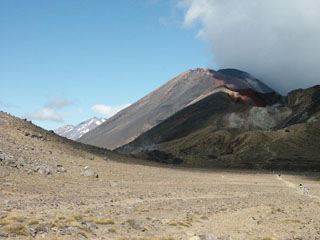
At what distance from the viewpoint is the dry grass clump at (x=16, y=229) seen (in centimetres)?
1004

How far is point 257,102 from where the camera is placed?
171 m

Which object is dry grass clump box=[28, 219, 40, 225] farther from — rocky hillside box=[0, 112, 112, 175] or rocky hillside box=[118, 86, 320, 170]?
rocky hillside box=[118, 86, 320, 170]

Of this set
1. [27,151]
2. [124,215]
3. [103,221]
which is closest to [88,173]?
[27,151]

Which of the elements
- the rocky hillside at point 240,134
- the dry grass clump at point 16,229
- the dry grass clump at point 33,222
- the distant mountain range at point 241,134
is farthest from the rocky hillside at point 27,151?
the rocky hillside at point 240,134

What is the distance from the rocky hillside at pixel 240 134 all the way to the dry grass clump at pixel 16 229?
81.4 m

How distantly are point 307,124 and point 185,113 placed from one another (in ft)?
230

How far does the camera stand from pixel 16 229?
10.2m

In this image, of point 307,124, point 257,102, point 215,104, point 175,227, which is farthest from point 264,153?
point 175,227

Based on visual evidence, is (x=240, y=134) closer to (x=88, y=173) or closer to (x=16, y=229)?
(x=88, y=173)

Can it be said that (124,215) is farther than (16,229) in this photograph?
Yes

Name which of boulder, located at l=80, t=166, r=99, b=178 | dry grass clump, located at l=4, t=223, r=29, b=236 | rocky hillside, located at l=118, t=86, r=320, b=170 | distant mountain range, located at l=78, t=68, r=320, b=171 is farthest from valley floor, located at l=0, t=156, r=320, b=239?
rocky hillside, located at l=118, t=86, r=320, b=170

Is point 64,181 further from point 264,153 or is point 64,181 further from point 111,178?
point 264,153

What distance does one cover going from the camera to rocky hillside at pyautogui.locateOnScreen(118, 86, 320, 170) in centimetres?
9494

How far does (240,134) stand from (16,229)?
104 metres
